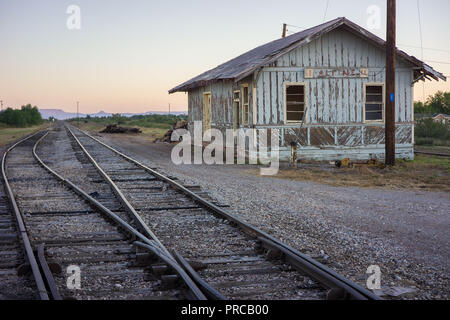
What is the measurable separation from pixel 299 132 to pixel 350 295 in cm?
1436

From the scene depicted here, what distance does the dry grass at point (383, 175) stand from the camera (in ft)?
42.9

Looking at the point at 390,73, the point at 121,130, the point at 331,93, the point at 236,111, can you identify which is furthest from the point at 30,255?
the point at 121,130

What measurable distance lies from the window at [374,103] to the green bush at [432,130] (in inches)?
500

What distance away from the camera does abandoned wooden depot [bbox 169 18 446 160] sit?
18.5 meters

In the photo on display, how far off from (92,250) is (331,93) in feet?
47.0

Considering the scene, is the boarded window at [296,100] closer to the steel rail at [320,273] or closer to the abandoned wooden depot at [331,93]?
the abandoned wooden depot at [331,93]

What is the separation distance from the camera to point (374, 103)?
64.4 feet

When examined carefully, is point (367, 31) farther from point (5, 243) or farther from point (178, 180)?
point (5, 243)

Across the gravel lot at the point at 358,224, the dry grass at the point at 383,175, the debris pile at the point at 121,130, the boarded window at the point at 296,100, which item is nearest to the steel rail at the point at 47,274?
the gravel lot at the point at 358,224

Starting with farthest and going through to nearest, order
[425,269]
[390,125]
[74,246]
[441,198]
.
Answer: [390,125] < [441,198] < [74,246] < [425,269]

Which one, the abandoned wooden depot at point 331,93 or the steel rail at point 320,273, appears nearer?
the steel rail at point 320,273

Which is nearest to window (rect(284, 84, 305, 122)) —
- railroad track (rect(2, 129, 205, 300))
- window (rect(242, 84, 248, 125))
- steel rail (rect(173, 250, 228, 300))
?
window (rect(242, 84, 248, 125))
